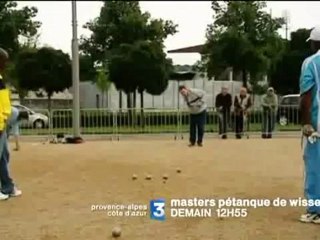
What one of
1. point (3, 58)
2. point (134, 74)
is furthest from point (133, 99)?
point (3, 58)

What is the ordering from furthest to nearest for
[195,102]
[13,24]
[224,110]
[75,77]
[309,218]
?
[13,24]
[224,110]
[75,77]
[195,102]
[309,218]

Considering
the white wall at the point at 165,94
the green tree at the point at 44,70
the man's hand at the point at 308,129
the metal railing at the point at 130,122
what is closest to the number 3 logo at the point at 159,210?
the man's hand at the point at 308,129

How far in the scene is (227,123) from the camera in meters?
21.9

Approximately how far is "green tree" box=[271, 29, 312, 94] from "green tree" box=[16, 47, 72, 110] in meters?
11.9

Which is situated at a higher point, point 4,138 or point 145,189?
point 4,138

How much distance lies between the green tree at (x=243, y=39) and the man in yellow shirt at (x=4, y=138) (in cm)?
3045

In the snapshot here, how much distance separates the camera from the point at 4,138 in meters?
8.27

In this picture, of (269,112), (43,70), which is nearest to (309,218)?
(269,112)

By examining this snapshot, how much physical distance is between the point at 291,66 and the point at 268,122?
17.4 metres

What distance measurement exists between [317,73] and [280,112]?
18.0m

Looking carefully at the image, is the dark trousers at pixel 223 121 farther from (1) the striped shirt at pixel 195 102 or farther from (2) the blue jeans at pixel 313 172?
(2) the blue jeans at pixel 313 172

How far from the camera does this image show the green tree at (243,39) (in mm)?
38406

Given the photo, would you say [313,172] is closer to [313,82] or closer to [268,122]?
[313,82]

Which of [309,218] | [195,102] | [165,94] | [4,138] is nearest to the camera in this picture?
[309,218]
